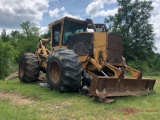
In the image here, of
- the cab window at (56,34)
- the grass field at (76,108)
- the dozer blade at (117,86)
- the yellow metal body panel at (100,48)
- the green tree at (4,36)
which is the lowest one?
the grass field at (76,108)

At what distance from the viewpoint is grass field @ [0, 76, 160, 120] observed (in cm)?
500

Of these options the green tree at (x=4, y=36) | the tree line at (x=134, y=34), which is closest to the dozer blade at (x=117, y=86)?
the tree line at (x=134, y=34)

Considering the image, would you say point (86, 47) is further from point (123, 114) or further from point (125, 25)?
point (125, 25)

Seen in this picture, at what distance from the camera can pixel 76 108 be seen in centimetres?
582

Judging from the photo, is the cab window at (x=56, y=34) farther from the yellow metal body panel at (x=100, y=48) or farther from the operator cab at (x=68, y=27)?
the yellow metal body panel at (x=100, y=48)

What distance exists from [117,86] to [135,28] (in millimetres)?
34682

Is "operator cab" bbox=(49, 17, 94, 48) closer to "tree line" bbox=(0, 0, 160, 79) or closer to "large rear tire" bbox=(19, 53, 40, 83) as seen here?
"large rear tire" bbox=(19, 53, 40, 83)

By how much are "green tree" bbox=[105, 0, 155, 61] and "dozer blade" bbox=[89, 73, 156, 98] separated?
1174 inches

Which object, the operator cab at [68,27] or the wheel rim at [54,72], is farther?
the operator cab at [68,27]

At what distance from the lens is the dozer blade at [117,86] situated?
655cm

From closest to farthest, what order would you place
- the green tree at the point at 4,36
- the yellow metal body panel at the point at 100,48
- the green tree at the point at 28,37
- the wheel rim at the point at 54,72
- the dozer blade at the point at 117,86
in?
the dozer blade at the point at 117,86, the yellow metal body panel at the point at 100,48, the wheel rim at the point at 54,72, the green tree at the point at 28,37, the green tree at the point at 4,36

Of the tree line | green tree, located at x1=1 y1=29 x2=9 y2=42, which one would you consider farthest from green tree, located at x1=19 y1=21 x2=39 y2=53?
green tree, located at x1=1 y1=29 x2=9 y2=42

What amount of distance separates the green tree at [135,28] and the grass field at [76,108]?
31.3 meters

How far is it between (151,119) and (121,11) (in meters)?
39.8
